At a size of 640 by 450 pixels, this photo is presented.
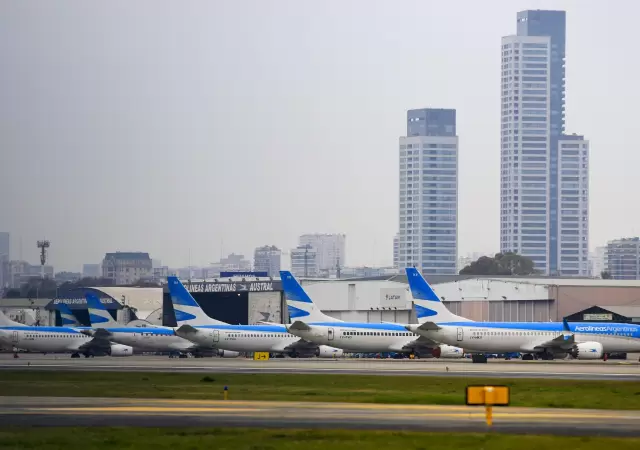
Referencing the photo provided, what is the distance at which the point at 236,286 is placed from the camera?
163625 mm

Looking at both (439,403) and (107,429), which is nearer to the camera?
(107,429)

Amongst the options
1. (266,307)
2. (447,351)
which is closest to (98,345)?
(266,307)

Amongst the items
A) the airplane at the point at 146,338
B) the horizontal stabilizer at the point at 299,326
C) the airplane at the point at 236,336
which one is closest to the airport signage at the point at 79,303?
the airplane at the point at 146,338

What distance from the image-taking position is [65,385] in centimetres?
6838

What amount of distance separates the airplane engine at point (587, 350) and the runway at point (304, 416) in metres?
55.4

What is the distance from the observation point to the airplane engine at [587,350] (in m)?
106

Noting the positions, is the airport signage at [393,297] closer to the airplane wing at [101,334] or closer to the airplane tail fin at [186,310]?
the airplane tail fin at [186,310]

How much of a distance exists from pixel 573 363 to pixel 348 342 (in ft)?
69.2

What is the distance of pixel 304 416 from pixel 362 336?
63.6 meters

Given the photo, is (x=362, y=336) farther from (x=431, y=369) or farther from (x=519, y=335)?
(x=431, y=369)

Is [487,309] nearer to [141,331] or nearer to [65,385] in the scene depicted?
[141,331]

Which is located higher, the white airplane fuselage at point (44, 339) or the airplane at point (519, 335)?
the airplane at point (519, 335)

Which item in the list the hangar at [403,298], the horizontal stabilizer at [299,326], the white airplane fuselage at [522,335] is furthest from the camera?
the hangar at [403,298]

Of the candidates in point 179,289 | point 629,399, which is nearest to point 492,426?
point 629,399
